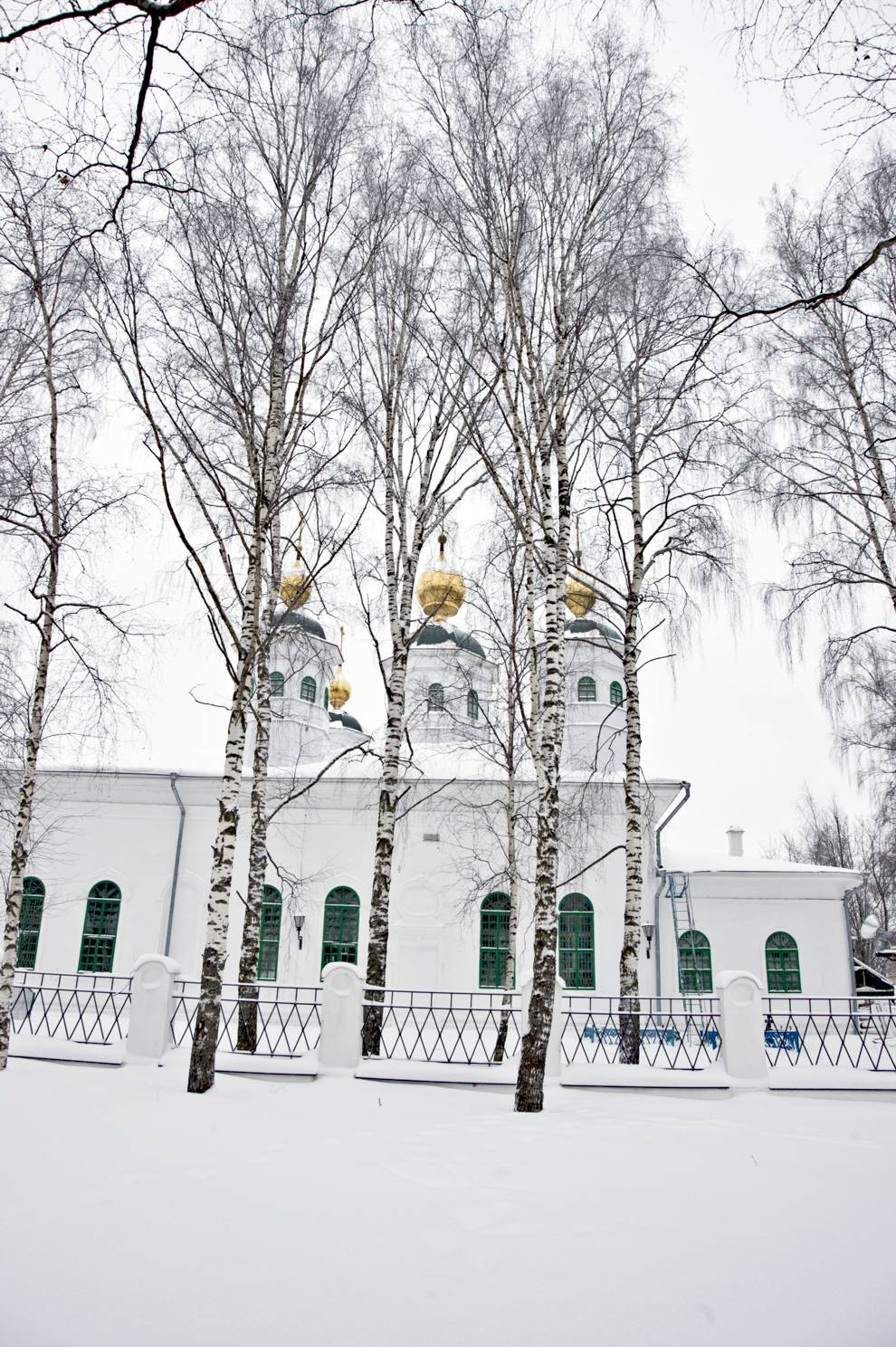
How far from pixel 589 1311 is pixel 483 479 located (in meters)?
8.77

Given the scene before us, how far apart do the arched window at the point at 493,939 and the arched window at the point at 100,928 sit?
755 centimetres

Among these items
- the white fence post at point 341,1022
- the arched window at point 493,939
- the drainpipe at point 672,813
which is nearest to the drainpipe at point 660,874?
the drainpipe at point 672,813

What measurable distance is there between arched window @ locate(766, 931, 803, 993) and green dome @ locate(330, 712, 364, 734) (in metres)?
14.8

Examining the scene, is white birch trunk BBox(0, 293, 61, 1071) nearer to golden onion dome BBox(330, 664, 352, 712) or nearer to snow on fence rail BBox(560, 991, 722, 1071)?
snow on fence rail BBox(560, 991, 722, 1071)

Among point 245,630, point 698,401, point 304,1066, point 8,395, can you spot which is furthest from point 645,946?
point 8,395

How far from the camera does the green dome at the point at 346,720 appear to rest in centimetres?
2851

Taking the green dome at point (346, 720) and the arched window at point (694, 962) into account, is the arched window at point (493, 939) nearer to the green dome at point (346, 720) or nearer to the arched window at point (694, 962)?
the arched window at point (694, 962)

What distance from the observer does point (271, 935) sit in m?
17.6

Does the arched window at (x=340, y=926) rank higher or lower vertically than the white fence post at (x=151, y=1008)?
higher

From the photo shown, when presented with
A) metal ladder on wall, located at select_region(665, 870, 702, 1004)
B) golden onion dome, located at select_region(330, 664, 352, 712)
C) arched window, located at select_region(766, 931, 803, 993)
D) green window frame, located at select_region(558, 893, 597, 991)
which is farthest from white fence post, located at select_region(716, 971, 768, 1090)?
golden onion dome, located at select_region(330, 664, 352, 712)

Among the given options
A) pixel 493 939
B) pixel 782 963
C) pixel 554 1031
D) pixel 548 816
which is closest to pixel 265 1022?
pixel 554 1031

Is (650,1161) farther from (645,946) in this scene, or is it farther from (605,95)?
(645,946)

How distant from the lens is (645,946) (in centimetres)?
1681

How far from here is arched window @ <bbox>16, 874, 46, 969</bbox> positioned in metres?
17.6
